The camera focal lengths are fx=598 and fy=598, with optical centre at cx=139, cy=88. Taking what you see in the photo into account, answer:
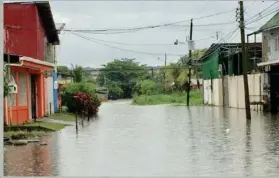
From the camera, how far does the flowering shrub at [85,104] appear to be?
1561 inches

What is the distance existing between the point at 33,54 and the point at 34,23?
1.93 meters

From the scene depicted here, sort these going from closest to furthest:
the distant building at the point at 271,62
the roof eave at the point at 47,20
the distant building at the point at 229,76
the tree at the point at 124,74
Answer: the roof eave at the point at 47,20, the distant building at the point at 271,62, the distant building at the point at 229,76, the tree at the point at 124,74

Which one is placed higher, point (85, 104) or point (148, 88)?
A: point (148, 88)

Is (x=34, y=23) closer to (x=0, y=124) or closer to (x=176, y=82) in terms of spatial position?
(x=0, y=124)

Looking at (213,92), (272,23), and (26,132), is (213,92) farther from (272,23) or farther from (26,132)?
(26,132)

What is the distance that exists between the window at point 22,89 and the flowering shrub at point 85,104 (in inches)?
304

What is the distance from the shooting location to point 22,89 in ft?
100

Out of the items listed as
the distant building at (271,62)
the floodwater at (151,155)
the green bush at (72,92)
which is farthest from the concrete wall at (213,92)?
the floodwater at (151,155)

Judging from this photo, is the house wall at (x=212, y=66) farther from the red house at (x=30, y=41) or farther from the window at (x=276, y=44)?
the red house at (x=30, y=41)

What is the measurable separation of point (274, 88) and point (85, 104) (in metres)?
13.5

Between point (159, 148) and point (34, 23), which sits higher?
point (34, 23)

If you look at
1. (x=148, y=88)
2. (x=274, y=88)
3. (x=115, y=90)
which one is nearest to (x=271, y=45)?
(x=274, y=88)

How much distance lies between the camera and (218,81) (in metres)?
59.1

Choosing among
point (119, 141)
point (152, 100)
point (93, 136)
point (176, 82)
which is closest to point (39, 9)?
point (93, 136)
